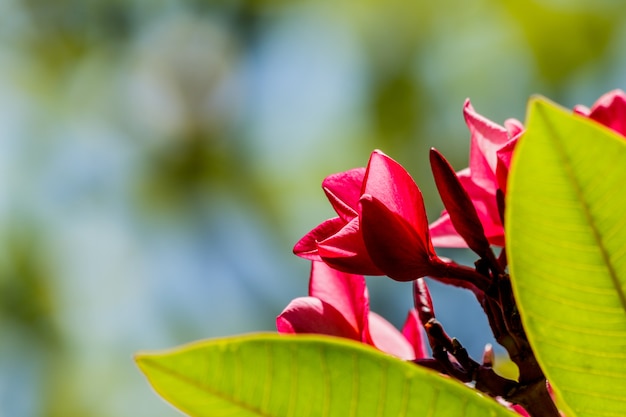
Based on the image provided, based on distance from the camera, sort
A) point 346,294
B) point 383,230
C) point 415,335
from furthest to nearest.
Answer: point 415,335, point 346,294, point 383,230

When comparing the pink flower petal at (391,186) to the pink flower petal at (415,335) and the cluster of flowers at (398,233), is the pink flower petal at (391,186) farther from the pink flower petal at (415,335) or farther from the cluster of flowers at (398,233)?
the pink flower petal at (415,335)

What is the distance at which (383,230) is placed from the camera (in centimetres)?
67

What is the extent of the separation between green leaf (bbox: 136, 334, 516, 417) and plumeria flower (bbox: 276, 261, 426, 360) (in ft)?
0.85

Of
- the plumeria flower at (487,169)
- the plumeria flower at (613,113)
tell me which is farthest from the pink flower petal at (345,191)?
the plumeria flower at (613,113)

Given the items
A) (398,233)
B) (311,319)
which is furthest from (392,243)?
(311,319)

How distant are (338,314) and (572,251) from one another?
34 centimetres

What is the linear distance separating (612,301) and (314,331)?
32 centimetres

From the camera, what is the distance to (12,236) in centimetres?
589

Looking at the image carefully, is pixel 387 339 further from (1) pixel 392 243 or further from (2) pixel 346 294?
(1) pixel 392 243

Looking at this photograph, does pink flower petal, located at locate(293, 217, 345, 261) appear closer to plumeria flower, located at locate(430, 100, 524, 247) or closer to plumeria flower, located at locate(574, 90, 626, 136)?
plumeria flower, located at locate(430, 100, 524, 247)

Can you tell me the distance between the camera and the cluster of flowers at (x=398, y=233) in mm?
688

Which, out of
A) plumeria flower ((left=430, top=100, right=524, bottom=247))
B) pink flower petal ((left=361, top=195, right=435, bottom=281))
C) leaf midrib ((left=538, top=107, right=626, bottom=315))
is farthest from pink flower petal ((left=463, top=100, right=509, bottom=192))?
leaf midrib ((left=538, top=107, right=626, bottom=315))

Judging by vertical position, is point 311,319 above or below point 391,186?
below

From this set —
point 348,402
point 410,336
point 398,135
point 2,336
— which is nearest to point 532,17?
point 398,135
